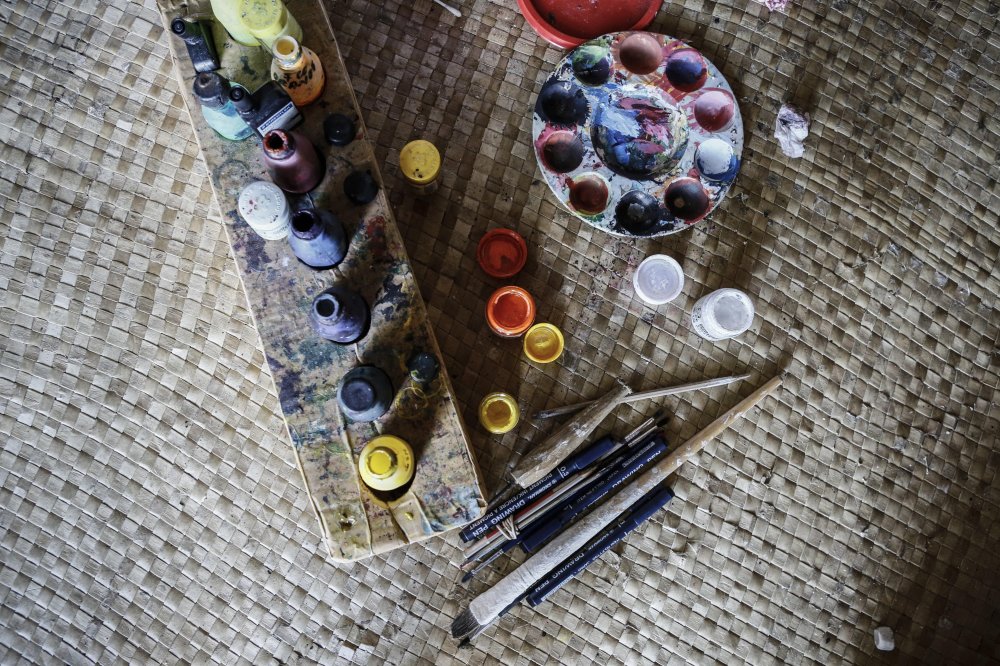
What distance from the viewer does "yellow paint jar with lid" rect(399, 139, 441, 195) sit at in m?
1.11

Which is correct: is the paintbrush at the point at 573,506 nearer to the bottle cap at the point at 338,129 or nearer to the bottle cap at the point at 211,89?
the bottle cap at the point at 338,129

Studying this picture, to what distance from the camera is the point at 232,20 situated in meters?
0.96

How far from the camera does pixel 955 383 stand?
1.19 m

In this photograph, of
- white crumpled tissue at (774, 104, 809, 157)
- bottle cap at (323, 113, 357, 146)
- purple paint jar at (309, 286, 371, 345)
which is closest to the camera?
purple paint jar at (309, 286, 371, 345)

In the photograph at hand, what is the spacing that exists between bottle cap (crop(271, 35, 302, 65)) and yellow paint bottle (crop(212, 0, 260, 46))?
0.08 metres

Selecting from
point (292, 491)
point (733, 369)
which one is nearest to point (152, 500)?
point (292, 491)

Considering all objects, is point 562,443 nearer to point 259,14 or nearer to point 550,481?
point 550,481

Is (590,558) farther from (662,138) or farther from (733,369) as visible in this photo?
(662,138)

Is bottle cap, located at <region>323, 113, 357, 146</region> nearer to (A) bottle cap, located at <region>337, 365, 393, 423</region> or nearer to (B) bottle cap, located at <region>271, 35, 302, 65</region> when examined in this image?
(B) bottle cap, located at <region>271, 35, 302, 65</region>

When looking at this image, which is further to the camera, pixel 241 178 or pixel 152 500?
pixel 152 500

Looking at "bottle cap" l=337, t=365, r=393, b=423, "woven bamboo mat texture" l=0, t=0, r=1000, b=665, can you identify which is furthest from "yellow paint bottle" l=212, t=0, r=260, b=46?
"bottle cap" l=337, t=365, r=393, b=423

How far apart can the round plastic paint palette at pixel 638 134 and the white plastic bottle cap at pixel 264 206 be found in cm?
47

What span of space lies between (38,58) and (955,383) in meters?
1.81

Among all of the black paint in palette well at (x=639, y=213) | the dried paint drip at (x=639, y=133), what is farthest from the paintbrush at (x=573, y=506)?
the dried paint drip at (x=639, y=133)
